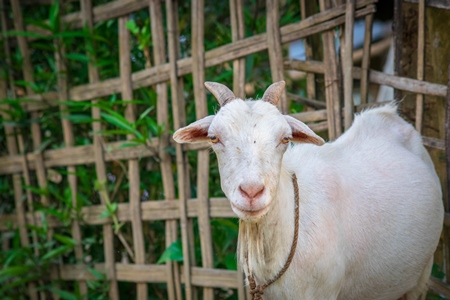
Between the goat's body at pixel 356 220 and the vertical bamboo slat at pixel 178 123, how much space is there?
3.95ft

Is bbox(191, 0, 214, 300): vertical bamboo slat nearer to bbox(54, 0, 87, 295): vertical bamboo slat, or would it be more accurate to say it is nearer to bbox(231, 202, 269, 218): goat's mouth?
bbox(54, 0, 87, 295): vertical bamboo slat

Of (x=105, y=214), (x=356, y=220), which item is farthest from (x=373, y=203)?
(x=105, y=214)

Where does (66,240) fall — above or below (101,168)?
below

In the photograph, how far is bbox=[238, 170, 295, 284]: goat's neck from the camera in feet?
9.36

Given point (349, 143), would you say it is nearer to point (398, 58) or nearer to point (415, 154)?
point (415, 154)

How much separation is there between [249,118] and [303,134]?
32cm

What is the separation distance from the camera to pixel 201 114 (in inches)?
167

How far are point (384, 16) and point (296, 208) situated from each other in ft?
9.16

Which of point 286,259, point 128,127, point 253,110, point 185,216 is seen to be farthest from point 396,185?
point 128,127

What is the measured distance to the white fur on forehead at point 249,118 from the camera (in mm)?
2674

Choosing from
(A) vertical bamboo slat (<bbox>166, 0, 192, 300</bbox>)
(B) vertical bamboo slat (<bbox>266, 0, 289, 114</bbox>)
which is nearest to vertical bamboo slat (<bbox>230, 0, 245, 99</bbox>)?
(B) vertical bamboo slat (<bbox>266, 0, 289, 114</bbox>)

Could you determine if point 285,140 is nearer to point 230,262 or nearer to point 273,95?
point 273,95

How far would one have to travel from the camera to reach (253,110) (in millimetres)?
2766

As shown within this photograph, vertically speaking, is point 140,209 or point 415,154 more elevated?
point 415,154
